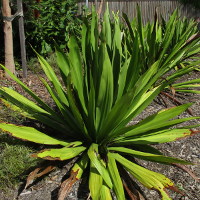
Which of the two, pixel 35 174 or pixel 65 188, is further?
pixel 35 174

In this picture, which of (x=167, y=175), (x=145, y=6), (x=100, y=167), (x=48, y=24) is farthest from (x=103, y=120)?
(x=145, y=6)

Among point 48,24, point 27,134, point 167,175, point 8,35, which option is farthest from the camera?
point 48,24

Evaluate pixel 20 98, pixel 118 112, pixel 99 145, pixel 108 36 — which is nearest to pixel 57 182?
pixel 99 145

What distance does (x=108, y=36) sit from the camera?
2.72 meters

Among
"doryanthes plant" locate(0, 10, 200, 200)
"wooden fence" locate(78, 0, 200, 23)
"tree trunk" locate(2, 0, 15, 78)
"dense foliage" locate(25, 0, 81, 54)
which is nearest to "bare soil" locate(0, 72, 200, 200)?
"doryanthes plant" locate(0, 10, 200, 200)

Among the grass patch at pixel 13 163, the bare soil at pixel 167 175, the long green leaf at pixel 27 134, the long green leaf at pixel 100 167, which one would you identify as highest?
the long green leaf at pixel 27 134

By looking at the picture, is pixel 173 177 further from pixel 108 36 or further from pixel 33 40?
pixel 33 40

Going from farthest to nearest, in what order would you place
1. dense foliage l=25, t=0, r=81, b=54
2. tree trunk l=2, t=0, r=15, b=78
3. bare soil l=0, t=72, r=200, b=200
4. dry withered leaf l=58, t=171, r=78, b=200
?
dense foliage l=25, t=0, r=81, b=54 < tree trunk l=2, t=0, r=15, b=78 < bare soil l=0, t=72, r=200, b=200 < dry withered leaf l=58, t=171, r=78, b=200

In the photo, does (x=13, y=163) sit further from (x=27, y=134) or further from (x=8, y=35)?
(x=8, y=35)

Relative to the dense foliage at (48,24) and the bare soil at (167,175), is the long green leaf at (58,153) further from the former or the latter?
the dense foliage at (48,24)

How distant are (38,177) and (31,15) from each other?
4.58 meters

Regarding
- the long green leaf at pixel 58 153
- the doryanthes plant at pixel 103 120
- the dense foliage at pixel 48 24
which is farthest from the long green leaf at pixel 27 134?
the dense foliage at pixel 48 24

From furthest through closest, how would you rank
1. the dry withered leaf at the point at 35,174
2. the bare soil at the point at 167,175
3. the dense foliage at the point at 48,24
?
1. the dense foliage at the point at 48,24
2. the bare soil at the point at 167,175
3. the dry withered leaf at the point at 35,174

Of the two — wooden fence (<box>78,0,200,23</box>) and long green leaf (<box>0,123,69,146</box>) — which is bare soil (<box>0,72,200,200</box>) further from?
wooden fence (<box>78,0,200,23</box>)
